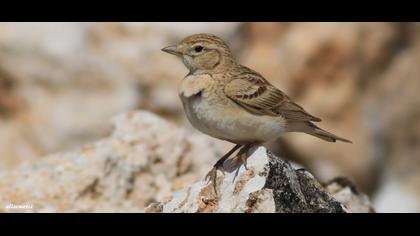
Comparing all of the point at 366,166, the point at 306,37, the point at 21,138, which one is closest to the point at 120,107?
the point at 21,138

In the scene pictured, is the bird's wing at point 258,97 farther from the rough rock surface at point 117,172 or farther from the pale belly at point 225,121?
the rough rock surface at point 117,172

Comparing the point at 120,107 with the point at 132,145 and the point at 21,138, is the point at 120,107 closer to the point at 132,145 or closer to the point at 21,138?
the point at 21,138

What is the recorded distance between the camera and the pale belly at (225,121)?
671cm

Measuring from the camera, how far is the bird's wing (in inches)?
274

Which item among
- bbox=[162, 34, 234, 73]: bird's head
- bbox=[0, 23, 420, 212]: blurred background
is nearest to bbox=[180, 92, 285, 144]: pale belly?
bbox=[162, 34, 234, 73]: bird's head

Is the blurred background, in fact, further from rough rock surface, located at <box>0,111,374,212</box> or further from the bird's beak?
the bird's beak

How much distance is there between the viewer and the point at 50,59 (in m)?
11.8

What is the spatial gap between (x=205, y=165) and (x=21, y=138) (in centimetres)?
395

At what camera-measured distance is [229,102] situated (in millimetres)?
6867

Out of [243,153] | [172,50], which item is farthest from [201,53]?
[243,153]

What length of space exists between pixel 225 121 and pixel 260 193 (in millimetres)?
867

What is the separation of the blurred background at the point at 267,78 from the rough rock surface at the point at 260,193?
4.76 meters

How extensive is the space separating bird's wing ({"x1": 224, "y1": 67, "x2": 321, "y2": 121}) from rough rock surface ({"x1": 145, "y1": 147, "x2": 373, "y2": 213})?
50 centimetres

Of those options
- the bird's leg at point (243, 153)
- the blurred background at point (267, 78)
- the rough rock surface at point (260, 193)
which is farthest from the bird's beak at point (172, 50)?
the blurred background at point (267, 78)
